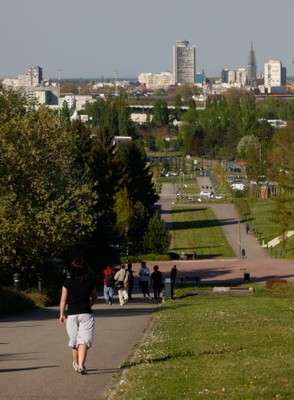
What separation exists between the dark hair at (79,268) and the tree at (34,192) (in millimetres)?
17652

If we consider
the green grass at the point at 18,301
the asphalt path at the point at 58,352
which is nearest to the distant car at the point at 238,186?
the asphalt path at the point at 58,352

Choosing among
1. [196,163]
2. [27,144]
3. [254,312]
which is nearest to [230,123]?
[196,163]

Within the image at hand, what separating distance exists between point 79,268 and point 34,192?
20256mm

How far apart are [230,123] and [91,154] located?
11342cm

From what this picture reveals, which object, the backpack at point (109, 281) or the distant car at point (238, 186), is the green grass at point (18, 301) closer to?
the backpack at point (109, 281)

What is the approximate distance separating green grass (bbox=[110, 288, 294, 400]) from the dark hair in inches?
49.4

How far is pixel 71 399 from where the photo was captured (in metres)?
11.5

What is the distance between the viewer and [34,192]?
109 feet

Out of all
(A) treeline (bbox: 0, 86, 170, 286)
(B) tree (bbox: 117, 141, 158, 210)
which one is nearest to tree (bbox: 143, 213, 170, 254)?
(B) tree (bbox: 117, 141, 158, 210)

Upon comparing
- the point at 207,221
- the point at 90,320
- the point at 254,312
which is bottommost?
the point at 207,221

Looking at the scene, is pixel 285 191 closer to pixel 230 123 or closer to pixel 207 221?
pixel 207 221

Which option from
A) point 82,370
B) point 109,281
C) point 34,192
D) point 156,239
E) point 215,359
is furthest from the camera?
point 156,239

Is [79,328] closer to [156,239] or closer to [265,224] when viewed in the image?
[156,239]

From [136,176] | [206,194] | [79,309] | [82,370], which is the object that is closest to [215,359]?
[82,370]
